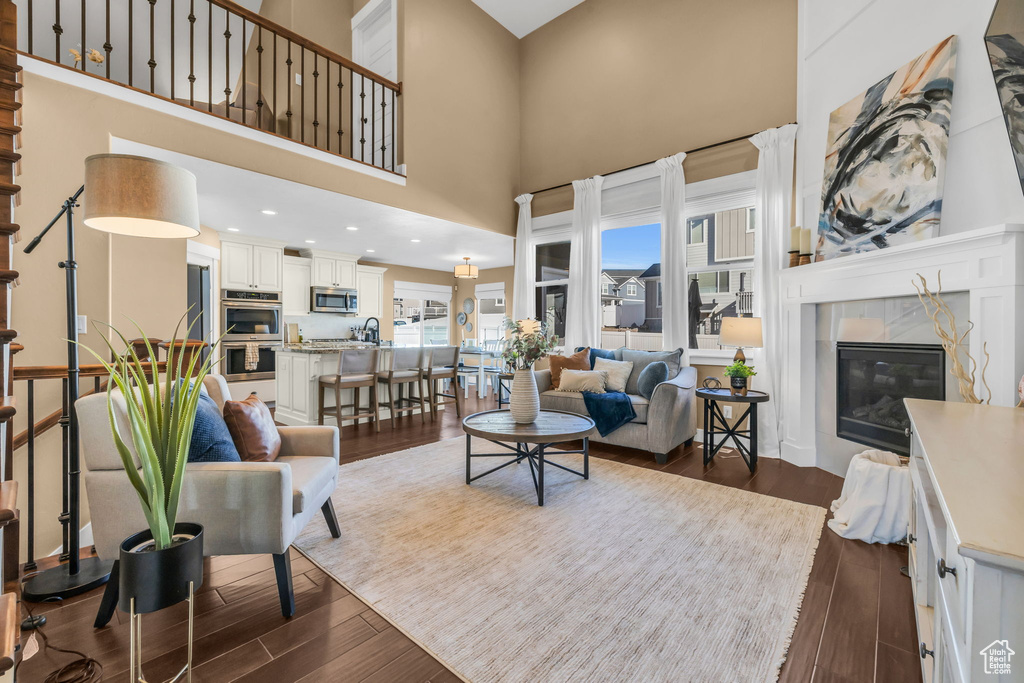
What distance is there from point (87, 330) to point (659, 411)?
163 inches

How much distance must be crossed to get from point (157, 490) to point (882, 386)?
409cm

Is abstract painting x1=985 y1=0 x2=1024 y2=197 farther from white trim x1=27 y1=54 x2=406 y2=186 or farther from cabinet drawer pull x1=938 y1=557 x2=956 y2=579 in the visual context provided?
white trim x1=27 y1=54 x2=406 y2=186

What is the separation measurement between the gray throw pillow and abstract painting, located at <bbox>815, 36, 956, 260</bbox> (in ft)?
4.77

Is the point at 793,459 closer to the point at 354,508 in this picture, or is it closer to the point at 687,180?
the point at 687,180

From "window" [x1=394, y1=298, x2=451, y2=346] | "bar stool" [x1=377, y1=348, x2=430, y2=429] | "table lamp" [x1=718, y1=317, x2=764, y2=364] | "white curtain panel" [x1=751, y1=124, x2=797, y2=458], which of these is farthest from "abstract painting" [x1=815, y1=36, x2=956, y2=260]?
"window" [x1=394, y1=298, x2=451, y2=346]

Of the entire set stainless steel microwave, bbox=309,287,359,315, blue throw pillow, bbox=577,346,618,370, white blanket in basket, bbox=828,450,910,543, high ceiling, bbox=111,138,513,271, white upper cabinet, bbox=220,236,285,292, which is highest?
high ceiling, bbox=111,138,513,271

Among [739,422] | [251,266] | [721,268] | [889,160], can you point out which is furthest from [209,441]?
[251,266]

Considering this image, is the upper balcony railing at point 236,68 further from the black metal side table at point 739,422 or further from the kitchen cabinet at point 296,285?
the black metal side table at point 739,422

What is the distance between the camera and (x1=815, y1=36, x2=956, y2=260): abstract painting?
104 inches

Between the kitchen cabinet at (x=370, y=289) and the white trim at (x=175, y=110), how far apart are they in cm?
381

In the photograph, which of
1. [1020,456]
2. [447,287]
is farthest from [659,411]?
[447,287]

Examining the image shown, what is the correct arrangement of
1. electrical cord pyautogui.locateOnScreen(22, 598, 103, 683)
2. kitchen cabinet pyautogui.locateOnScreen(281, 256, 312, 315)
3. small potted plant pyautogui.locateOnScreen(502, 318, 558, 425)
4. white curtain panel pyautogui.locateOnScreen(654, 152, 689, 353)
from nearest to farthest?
electrical cord pyautogui.locateOnScreen(22, 598, 103, 683) < small potted plant pyautogui.locateOnScreen(502, 318, 558, 425) < white curtain panel pyautogui.locateOnScreen(654, 152, 689, 353) < kitchen cabinet pyautogui.locateOnScreen(281, 256, 312, 315)

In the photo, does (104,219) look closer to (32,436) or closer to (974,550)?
(32,436)

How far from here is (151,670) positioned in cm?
145
